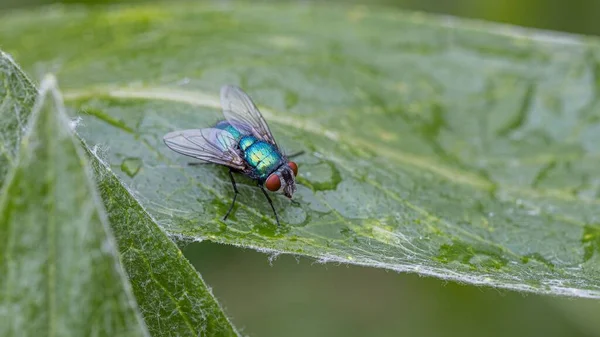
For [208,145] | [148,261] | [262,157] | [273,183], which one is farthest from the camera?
[262,157]

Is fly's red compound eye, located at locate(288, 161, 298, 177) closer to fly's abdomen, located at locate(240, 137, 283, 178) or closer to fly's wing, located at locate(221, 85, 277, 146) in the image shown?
fly's abdomen, located at locate(240, 137, 283, 178)

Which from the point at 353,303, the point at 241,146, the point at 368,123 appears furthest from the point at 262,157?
the point at 353,303

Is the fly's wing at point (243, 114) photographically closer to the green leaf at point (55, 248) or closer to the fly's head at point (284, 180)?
the fly's head at point (284, 180)

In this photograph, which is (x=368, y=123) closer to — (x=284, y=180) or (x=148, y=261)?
(x=284, y=180)

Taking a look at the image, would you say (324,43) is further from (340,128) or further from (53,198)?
(53,198)

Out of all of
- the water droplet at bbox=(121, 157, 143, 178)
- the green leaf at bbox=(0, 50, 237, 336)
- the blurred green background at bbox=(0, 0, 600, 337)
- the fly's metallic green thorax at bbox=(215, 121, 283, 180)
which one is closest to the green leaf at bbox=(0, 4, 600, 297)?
the water droplet at bbox=(121, 157, 143, 178)

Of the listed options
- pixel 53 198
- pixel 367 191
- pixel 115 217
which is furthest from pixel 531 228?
pixel 53 198
